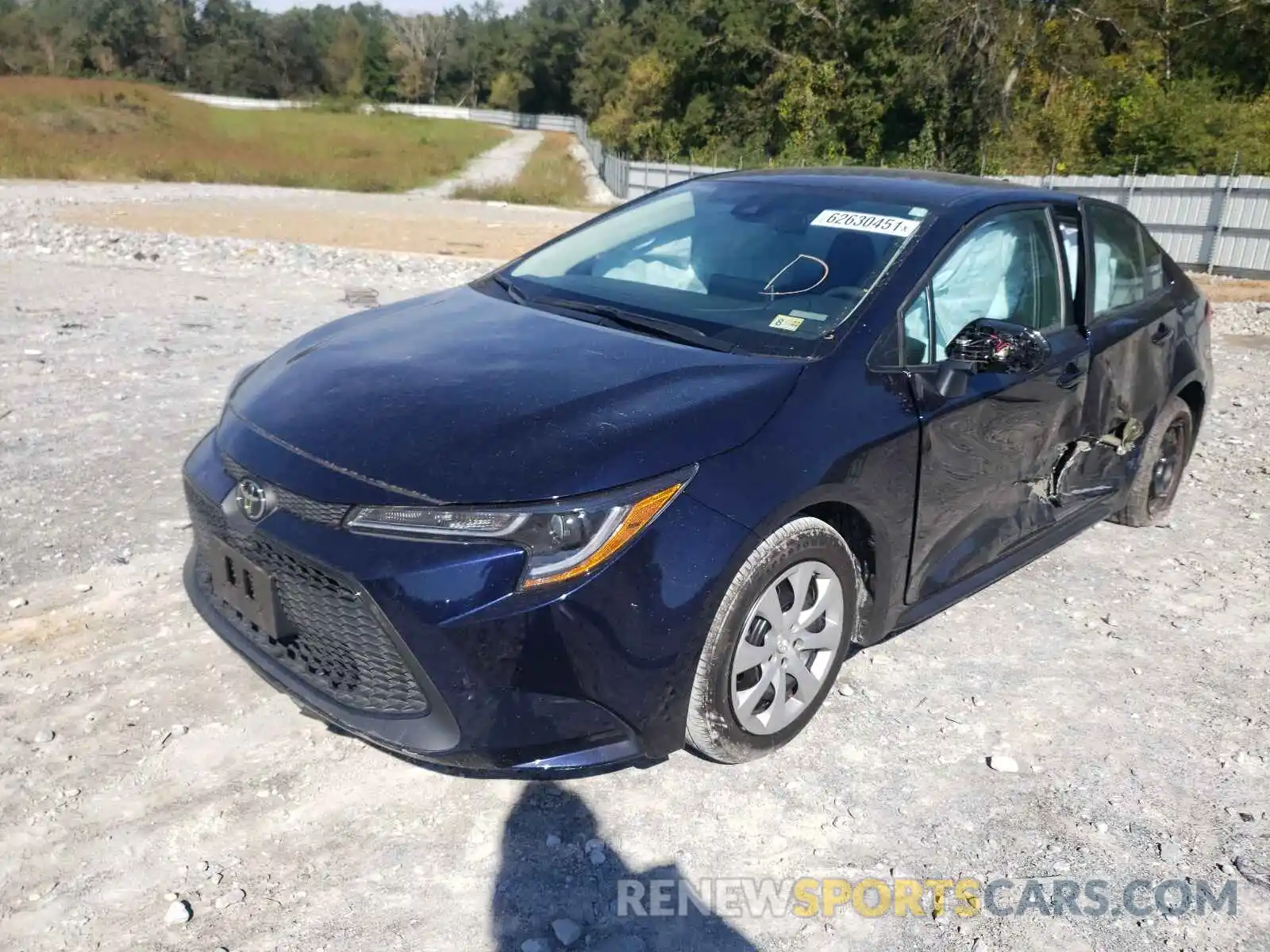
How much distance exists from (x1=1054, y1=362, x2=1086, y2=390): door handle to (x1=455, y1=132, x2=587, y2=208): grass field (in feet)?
87.6

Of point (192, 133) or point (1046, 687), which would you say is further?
point (192, 133)

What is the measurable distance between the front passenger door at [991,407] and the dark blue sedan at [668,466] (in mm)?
12

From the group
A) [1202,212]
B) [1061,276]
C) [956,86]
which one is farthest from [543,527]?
[956,86]

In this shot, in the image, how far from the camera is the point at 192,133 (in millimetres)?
45188

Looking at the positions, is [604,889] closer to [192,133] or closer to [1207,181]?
[1207,181]

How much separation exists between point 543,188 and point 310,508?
3141 centimetres

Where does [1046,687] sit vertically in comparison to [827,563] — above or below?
below

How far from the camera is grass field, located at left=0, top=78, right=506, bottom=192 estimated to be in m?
30.9

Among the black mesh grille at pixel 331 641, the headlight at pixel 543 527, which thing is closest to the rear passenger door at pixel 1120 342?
the headlight at pixel 543 527

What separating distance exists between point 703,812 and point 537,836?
1.48ft

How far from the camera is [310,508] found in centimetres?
248

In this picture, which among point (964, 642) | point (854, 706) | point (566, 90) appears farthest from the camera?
point (566, 90)

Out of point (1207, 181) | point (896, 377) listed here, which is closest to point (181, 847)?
point (896, 377)

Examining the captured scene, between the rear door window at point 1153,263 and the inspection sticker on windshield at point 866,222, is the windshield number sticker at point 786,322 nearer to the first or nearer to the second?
the inspection sticker on windshield at point 866,222
